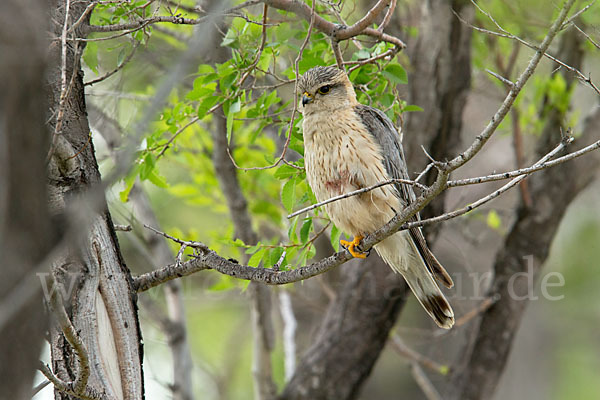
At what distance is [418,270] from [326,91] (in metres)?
1.15

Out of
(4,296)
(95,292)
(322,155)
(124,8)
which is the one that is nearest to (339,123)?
(322,155)

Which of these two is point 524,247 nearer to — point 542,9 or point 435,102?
point 435,102

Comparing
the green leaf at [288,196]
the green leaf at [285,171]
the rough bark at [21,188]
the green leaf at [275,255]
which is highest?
the green leaf at [285,171]

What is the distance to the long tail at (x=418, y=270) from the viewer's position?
3529 millimetres

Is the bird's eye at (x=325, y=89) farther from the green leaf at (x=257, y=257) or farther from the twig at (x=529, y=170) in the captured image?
the twig at (x=529, y=170)

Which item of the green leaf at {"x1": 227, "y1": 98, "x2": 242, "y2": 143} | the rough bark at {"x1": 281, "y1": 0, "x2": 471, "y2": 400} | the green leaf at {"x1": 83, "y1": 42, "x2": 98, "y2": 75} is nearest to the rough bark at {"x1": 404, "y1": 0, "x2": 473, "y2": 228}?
the rough bark at {"x1": 281, "y1": 0, "x2": 471, "y2": 400}

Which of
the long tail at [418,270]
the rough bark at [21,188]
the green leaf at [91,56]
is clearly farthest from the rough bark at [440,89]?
the rough bark at [21,188]

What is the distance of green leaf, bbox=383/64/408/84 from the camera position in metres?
3.36

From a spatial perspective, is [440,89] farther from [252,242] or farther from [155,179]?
[155,179]

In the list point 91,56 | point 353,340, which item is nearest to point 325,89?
point 91,56

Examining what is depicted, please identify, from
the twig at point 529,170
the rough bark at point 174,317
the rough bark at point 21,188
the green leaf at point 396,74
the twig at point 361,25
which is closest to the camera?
the rough bark at point 21,188

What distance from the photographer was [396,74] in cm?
338

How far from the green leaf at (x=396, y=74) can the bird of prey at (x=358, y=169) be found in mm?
221

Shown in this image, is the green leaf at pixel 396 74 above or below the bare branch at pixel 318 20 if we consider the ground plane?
below
